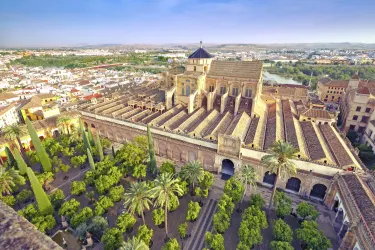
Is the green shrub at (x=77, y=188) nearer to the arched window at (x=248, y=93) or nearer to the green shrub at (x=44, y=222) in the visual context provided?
the green shrub at (x=44, y=222)

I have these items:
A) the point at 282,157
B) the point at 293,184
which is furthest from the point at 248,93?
A: the point at 282,157

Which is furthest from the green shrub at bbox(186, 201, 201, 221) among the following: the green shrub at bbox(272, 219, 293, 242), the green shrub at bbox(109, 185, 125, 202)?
the green shrub at bbox(109, 185, 125, 202)

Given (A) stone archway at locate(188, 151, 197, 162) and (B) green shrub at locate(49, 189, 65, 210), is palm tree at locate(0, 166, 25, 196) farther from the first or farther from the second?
(A) stone archway at locate(188, 151, 197, 162)

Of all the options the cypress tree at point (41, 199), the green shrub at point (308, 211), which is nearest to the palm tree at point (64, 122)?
the cypress tree at point (41, 199)

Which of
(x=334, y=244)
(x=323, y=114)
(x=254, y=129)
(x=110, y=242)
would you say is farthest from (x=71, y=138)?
(x=323, y=114)

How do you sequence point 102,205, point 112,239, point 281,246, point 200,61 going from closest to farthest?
point 281,246
point 112,239
point 102,205
point 200,61

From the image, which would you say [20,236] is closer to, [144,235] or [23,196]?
[144,235]
